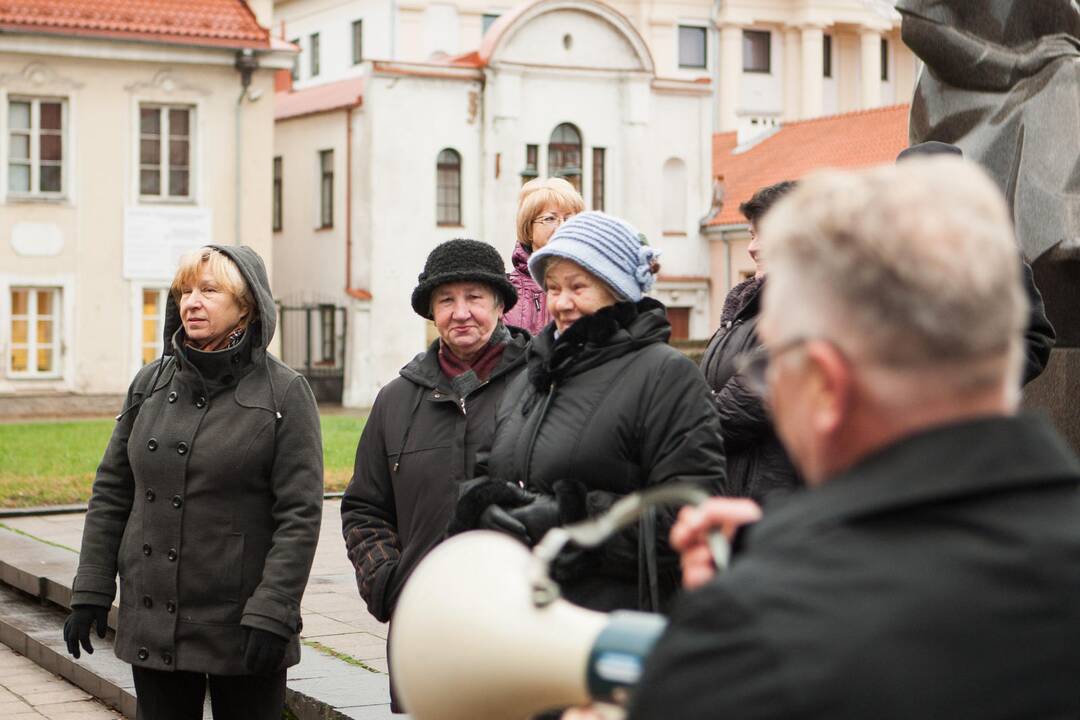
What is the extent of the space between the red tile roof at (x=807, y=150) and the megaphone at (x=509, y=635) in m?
41.2

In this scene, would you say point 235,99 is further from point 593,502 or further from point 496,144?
point 593,502

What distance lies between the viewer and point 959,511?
1813 millimetres

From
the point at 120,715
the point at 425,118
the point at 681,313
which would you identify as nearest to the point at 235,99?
the point at 425,118

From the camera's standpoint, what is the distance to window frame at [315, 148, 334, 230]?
4100 cm

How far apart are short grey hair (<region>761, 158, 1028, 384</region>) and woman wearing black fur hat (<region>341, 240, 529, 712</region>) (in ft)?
10.5

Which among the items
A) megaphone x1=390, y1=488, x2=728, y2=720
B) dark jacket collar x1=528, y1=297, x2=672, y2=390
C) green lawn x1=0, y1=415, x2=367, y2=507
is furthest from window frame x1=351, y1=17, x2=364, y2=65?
megaphone x1=390, y1=488, x2=728, y2=720

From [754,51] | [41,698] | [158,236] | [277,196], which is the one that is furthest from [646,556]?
[754,51]

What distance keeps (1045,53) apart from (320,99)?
34855 mm

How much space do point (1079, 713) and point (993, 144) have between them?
597 centimetres

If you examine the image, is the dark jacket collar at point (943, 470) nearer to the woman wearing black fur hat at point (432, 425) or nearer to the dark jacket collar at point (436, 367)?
the woman wearing black fur hat at point (432, 425)

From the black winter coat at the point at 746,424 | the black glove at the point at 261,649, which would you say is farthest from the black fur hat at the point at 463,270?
the black glove at the point at 261,649

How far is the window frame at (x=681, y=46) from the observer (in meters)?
68.1

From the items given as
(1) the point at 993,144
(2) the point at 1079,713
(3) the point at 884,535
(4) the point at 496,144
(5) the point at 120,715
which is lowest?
(5) the point at 120,715

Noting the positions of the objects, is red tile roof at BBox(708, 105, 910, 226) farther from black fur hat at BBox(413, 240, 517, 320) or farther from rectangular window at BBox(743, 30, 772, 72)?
black fur hat at BBox(413, 240, 517, 320)
